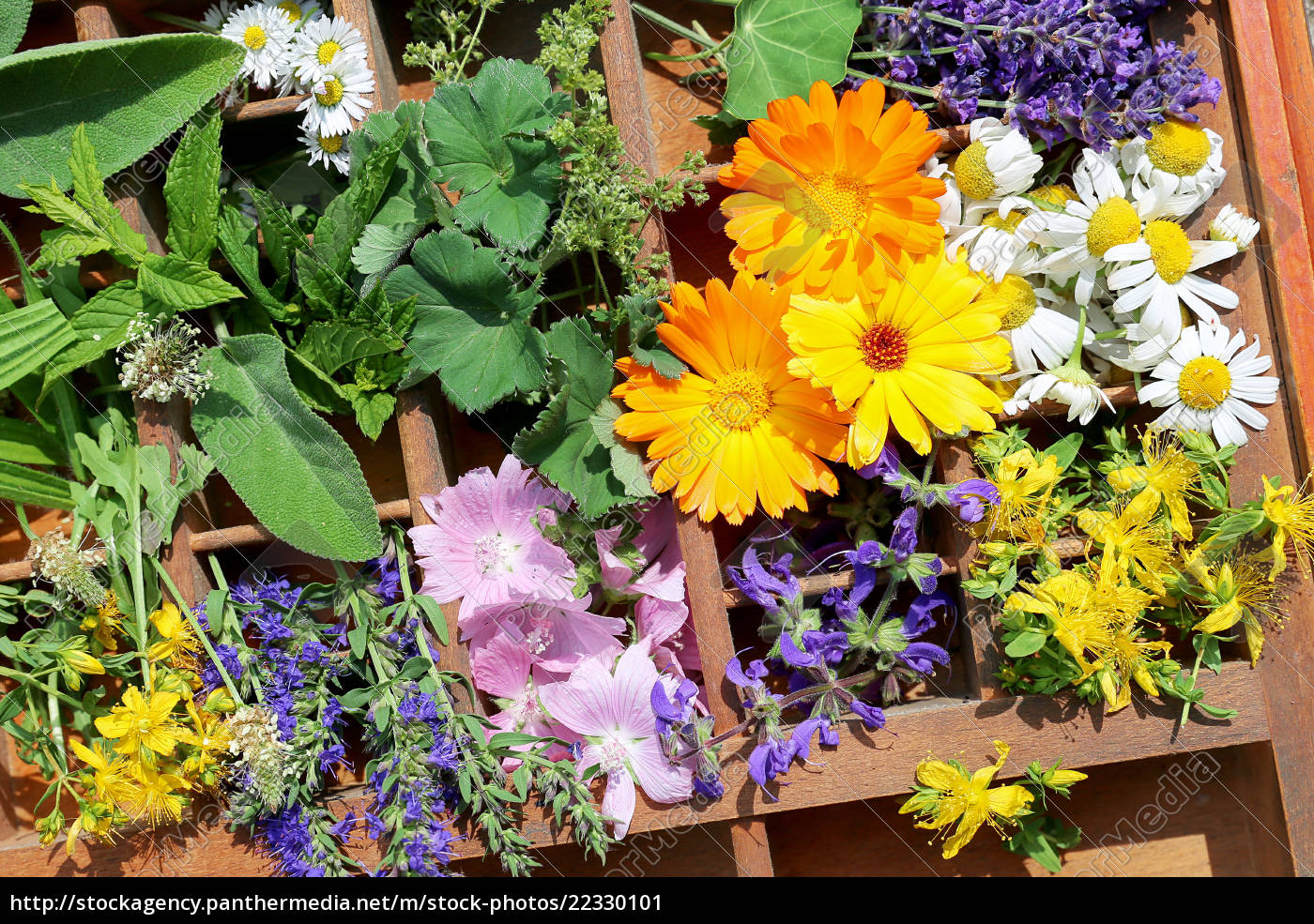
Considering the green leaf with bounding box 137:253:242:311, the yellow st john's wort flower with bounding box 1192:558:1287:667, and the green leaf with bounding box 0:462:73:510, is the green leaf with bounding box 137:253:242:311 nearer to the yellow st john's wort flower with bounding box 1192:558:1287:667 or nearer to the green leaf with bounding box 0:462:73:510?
the green leaf with bounding box 0:462:73:510

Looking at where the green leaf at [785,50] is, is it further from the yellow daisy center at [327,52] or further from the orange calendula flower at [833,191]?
the yellow daisy center at [327,52]

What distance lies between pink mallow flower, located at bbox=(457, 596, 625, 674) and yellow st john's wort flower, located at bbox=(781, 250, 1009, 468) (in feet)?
1.32

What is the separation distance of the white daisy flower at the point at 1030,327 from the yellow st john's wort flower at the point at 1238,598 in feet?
1.10

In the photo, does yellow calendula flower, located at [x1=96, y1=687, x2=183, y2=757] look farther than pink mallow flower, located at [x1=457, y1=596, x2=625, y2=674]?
No

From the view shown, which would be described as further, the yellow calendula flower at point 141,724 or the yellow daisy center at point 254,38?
the yellow daisy center at point 254,38

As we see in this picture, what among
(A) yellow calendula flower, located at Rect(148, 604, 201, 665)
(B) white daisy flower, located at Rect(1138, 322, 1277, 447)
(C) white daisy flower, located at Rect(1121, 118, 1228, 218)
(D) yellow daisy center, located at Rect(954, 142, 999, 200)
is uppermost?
(D) yellow daisy center, located at Rect(954, 142, 999, 200)

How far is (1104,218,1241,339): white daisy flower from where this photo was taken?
1.12 m

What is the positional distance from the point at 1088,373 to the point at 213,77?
1219 mm

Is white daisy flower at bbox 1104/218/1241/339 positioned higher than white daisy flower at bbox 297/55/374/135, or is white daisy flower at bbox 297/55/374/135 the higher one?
white daisy flower at bbox 297/55/374/135

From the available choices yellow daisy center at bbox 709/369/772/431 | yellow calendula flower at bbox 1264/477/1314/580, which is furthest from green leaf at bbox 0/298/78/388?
yellow calendula flower at bbox 1264/477/1314/580

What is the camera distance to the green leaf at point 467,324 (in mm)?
1114

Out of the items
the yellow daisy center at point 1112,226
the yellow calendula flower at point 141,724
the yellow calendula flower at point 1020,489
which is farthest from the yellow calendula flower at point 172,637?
the yellow daisy center at point 1112,226

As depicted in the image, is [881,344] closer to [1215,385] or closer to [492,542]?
[1215,385]
